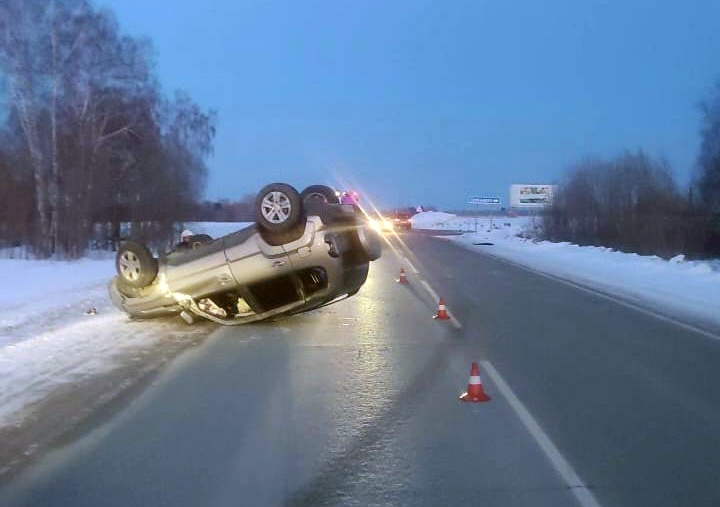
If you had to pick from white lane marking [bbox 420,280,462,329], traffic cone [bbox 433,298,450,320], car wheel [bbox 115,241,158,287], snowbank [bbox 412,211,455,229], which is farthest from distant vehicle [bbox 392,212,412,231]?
car wheel [bbox 115,241,158,287]

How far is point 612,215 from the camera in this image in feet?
132

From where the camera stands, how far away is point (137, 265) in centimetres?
1259

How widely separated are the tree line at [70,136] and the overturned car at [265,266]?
17621 mm

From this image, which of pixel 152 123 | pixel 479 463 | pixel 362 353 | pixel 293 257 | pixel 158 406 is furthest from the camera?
pixel 152 123

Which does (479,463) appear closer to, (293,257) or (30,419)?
(30,419)

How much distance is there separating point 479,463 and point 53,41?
2788cm

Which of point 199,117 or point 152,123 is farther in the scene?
point 199,117

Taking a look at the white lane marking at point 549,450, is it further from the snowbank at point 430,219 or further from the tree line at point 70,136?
the snowbank at point 430,219

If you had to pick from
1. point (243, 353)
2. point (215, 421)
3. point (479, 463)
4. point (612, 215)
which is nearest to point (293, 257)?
point (243, 353)

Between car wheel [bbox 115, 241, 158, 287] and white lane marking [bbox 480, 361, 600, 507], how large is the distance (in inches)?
232

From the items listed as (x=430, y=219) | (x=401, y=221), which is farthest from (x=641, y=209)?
(x=430, y=219)

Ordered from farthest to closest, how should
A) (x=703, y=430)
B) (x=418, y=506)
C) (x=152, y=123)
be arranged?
(x=152, y=123), (x=703, y=430), (x=418, y=506)

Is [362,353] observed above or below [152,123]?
below

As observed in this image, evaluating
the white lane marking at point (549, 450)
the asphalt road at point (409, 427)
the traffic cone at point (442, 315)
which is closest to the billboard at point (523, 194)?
the traffic cone at point (442, 315)
